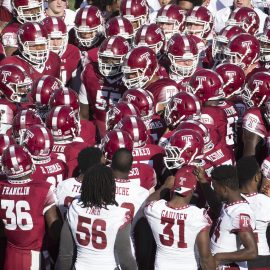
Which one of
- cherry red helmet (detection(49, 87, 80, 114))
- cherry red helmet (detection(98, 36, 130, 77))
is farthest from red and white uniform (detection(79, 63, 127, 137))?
cherry red helmet (detection(49, 87, 80, 114))

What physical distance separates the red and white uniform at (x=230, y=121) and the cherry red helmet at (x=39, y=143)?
2096 millimetres

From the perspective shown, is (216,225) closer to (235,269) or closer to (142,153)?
(235,269)

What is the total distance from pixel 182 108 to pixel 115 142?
102 cm

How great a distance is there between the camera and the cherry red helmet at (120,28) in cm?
Result: 1060

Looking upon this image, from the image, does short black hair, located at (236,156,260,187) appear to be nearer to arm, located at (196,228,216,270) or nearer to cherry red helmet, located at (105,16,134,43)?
arm, located at (196,228,216,270)

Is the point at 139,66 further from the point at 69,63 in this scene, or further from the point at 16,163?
the point at 16,163

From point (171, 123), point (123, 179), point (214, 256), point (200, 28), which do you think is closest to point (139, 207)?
point (123, 179)

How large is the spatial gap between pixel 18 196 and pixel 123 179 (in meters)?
0.88

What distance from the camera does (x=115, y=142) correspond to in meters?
7.81

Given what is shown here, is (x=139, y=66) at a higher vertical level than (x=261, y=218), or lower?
higher

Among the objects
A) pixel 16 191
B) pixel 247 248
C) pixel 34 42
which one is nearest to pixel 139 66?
pixel 34 42

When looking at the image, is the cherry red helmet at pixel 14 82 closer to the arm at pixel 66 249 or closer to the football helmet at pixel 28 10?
the football helmet at pixel 28 10

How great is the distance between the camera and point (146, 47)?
31.6 feet

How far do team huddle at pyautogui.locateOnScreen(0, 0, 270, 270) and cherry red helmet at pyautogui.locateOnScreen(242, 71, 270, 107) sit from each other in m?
0.01
